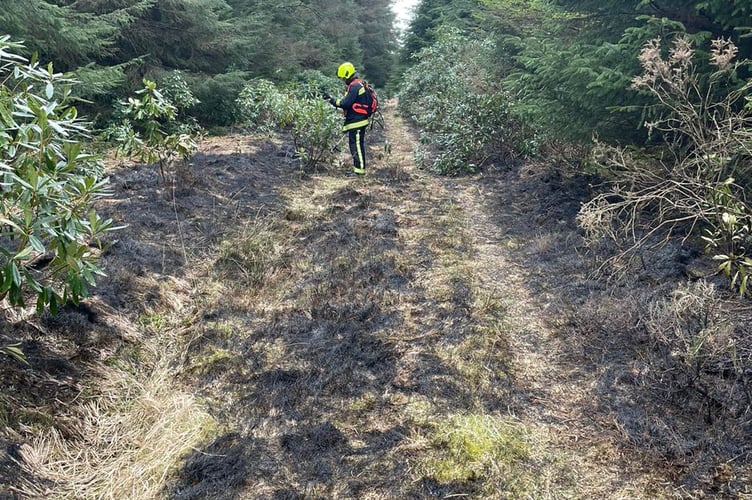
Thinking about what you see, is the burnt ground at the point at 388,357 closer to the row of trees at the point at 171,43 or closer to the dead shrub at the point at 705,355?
the dead shrub at the point at 705,355

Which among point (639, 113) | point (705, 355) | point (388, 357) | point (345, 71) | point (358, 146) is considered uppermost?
point (639, 113)

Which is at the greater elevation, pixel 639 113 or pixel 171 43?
pixel 639 113

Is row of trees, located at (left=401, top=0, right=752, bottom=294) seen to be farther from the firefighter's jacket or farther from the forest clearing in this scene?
the firefighter's jacket

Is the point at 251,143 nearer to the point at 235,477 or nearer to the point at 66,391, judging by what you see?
the point at 66,391

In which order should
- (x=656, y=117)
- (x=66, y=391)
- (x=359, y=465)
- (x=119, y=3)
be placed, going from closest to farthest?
(x=359, y=465) → (x=66, y=391) → (x=656, y=117) → (x=119, y=3)

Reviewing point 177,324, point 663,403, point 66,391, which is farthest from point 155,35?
point 663,403

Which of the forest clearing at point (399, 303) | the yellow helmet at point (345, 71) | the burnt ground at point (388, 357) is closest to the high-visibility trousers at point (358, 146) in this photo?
the forest clearing at point (399, 303)

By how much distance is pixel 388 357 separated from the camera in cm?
391

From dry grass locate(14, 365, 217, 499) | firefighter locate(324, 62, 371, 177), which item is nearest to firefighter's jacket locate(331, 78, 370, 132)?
firefighter locate(324, 62, 371, 177)

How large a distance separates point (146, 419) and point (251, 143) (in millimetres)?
8760

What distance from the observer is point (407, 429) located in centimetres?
314

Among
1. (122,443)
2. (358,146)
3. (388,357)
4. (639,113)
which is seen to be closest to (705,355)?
(388,357)

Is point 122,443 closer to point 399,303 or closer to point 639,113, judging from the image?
point 399,303

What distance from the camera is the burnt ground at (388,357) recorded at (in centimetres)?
276
